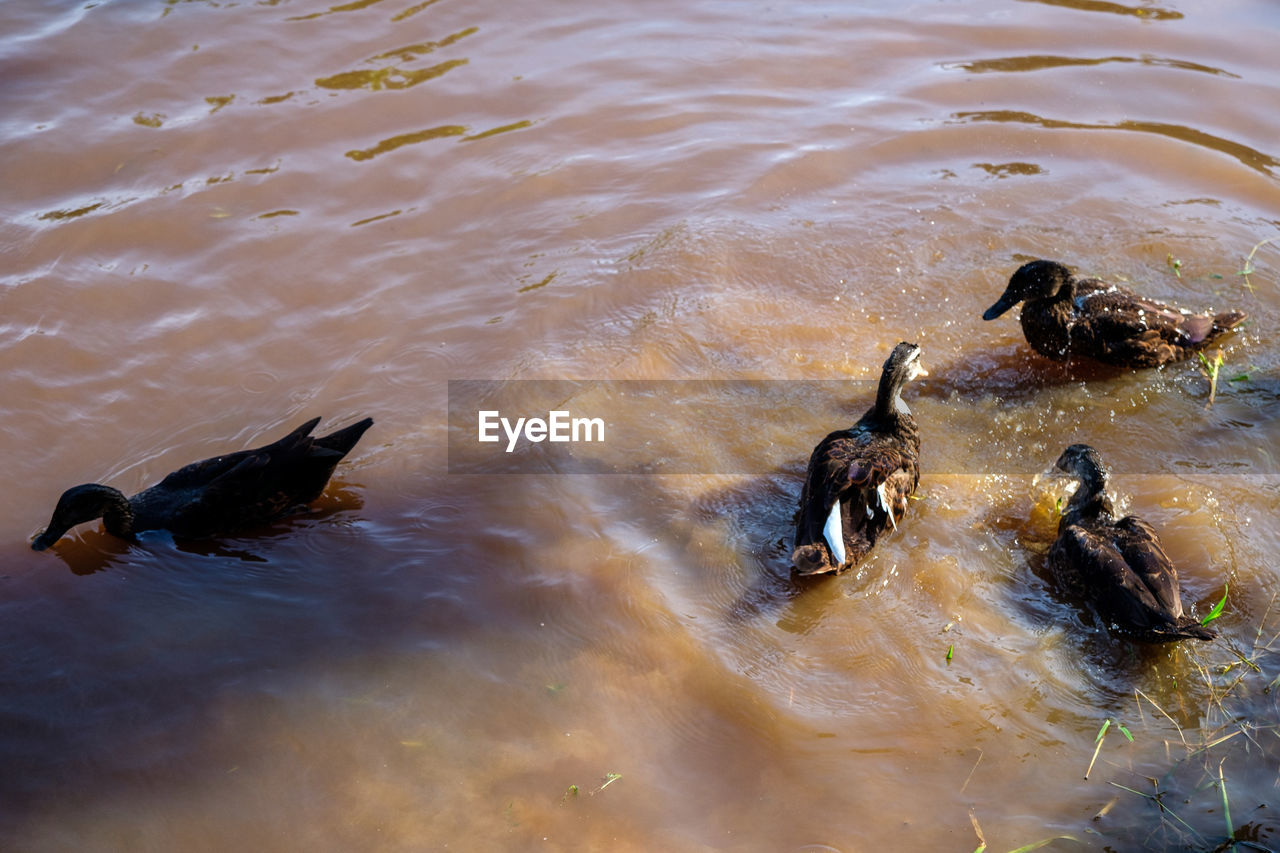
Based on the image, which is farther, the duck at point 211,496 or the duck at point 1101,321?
the duck at point 1101,321

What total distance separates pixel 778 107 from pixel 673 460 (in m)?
4.63

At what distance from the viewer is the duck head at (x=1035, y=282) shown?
6254mm

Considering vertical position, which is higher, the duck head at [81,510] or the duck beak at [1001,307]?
the duck beak at [1001,307]

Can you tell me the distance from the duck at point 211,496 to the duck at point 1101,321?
454cm

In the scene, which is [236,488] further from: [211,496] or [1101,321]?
[1101,321]

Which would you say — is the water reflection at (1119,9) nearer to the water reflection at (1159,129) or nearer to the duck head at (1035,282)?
the water reflection at (1159,129)

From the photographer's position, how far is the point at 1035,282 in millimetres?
6289

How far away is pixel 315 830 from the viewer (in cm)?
396

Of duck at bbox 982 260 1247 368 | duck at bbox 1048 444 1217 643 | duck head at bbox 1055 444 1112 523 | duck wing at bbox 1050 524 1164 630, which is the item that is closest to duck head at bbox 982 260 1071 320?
duck at bbox 982 260 1247 368

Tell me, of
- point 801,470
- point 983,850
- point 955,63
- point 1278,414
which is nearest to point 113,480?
point 801,470

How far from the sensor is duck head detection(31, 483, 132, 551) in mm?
5266

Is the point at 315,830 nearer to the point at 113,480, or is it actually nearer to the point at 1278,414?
the point at 113,480

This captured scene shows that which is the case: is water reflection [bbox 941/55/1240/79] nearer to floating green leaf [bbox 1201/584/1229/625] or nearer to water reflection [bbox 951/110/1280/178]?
water reflection [bbox 951/110/1280/178]

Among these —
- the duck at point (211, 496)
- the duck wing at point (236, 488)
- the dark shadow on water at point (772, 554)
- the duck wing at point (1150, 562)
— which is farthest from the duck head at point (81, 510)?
the duck wing at point (1150, 562)
